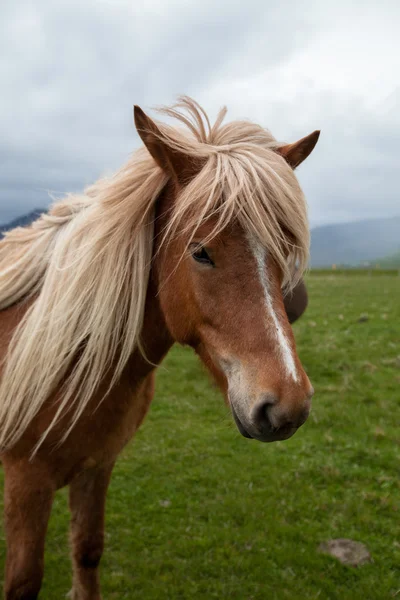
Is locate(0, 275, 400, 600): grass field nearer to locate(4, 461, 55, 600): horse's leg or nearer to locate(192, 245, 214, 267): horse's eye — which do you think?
locate(192, 245, 214, 267): horse's eye

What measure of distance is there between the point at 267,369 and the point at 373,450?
4.92 meters

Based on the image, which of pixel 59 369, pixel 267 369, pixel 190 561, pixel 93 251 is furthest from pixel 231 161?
pixel 190 561

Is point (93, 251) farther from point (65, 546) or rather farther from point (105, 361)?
point (65, 546)

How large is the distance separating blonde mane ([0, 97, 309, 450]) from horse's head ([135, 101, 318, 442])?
0.05ft

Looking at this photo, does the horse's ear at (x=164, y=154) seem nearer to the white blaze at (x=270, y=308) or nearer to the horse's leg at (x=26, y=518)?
the white blaze at (x=270, y=308)

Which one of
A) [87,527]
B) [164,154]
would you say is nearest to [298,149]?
[164,154]

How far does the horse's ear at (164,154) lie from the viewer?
2.29 m

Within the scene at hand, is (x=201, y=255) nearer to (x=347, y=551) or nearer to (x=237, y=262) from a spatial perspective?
(x=237, y=262)

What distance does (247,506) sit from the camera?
503 cm

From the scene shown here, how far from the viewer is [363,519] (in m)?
4.79

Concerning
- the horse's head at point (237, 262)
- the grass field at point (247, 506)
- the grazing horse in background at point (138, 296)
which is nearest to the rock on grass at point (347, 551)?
the grass field at point (247, 506)

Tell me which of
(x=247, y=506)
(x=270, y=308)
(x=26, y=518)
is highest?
(x=270, y=308)

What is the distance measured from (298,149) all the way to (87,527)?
118 inches

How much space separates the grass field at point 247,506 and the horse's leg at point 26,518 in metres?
0.97
